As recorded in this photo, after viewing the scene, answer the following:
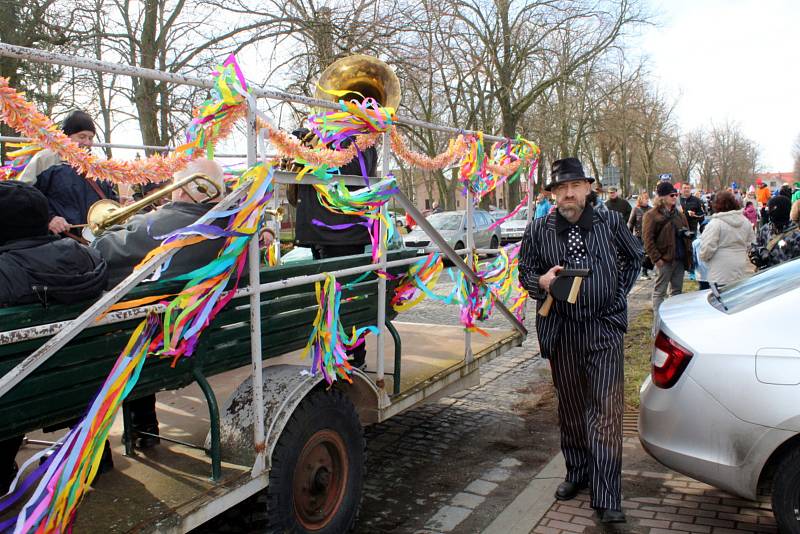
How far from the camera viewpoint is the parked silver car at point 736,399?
3.02m

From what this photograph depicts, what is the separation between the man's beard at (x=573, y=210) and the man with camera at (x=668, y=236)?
17.0 feet

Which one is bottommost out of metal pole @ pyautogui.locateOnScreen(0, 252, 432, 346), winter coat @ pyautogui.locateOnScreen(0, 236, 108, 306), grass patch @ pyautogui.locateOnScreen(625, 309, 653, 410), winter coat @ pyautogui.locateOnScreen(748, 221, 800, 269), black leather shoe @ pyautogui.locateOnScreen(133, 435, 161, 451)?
grass patch @ pyautogui.locateOnScreen(625, 309, 653, 410)

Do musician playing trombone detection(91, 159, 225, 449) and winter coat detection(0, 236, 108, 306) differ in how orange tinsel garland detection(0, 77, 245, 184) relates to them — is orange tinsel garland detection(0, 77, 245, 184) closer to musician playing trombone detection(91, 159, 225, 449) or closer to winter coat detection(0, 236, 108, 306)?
musician playing trombone detection(91, 159, 225, 449)

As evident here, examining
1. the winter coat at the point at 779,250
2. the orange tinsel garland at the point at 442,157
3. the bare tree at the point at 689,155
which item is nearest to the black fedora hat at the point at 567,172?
the orange tinsel garland at the point at 442,157

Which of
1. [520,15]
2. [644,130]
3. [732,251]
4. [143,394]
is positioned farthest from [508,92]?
[143,394]

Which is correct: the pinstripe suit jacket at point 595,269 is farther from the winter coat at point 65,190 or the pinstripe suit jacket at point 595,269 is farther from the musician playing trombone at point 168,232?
the winter coat at point 65,190

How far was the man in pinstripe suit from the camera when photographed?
3576 millimetres

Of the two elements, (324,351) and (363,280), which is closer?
(324,351)

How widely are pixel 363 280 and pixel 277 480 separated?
Result: 122 centimetres

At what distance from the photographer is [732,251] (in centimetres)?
719

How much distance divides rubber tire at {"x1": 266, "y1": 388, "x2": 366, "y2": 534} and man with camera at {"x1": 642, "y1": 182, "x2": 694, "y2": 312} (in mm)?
6151

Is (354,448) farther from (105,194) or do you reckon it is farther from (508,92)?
(508,92)

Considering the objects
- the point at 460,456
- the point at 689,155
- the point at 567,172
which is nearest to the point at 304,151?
the point at 567,172

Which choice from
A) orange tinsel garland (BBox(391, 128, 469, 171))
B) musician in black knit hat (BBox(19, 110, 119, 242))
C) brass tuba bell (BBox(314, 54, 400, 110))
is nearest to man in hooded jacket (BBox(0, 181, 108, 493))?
musician in black knit hat (BBox(19, 110, 119, 242))
